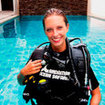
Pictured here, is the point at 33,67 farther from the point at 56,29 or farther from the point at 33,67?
the point at 56,29

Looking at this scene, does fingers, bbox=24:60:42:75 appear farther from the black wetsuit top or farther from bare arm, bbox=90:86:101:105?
bare arm, bbox=90:86:101:105

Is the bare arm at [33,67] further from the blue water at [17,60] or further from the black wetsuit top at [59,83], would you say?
the blue water at [17,60]

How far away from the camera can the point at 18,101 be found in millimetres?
2922

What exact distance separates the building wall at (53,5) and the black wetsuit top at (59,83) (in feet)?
50.9

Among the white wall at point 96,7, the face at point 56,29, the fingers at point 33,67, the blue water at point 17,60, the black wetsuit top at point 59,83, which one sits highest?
the white wall at point 96,7

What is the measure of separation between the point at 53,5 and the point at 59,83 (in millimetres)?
15664

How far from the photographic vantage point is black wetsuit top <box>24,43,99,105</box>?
53.3 inches

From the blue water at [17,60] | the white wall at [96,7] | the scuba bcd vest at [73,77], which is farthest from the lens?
the white wall at [96,7]

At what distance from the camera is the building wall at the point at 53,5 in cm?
1588

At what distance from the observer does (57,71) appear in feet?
4.52

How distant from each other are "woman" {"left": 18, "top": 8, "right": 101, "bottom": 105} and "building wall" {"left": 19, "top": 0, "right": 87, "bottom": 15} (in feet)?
50.6

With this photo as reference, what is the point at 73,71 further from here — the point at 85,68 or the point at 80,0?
the point at 80,0

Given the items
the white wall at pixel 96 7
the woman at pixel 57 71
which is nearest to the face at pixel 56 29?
the woman at pixel 57 71

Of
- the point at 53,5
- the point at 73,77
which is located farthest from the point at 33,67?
the point at 53,5
